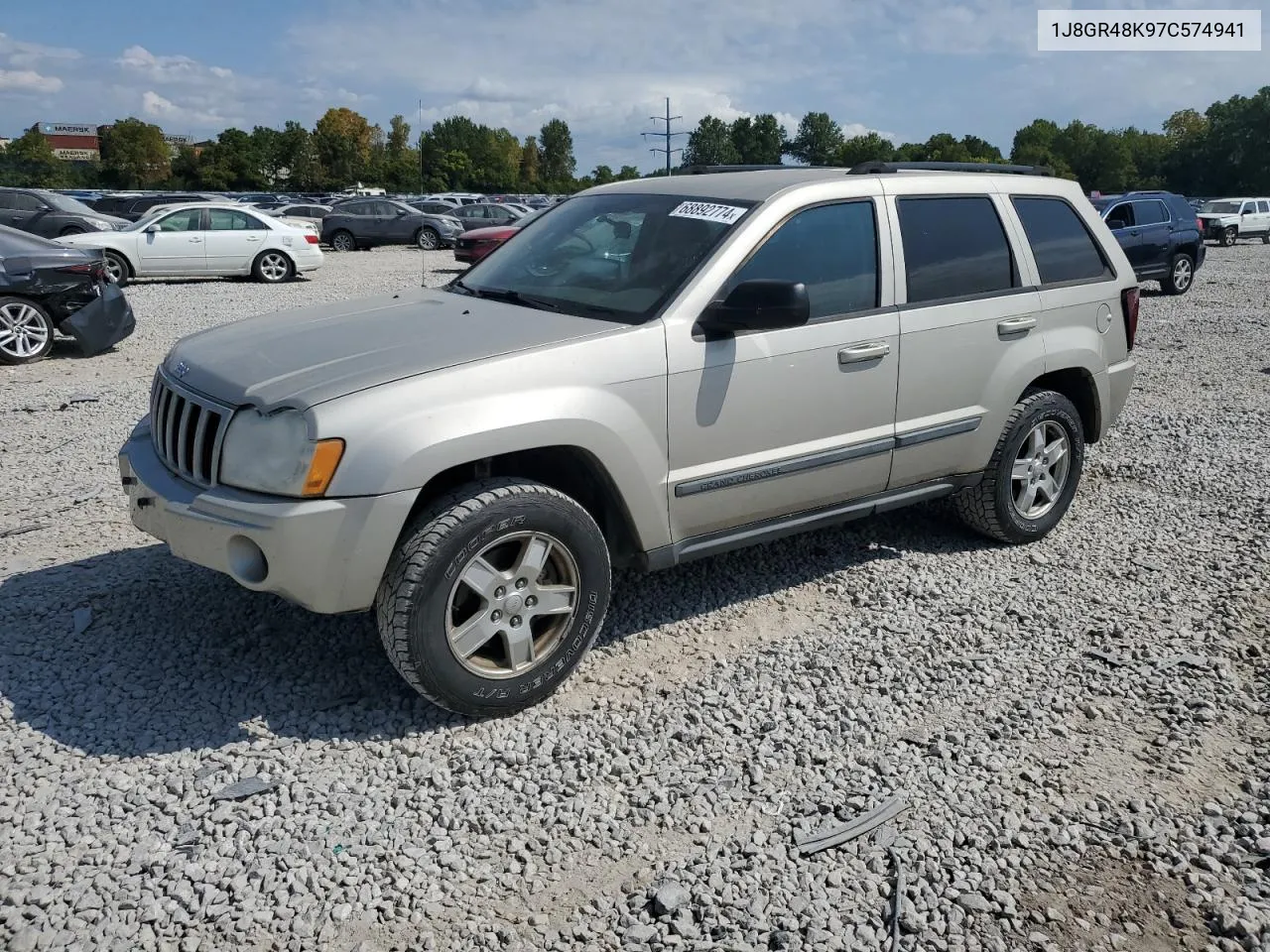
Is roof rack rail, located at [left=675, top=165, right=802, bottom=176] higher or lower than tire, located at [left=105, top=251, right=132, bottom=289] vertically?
higher

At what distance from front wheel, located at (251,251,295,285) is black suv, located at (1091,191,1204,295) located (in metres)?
14.6

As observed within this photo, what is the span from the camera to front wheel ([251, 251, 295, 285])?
1920cm

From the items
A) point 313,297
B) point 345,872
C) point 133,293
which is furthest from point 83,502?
point 133,293

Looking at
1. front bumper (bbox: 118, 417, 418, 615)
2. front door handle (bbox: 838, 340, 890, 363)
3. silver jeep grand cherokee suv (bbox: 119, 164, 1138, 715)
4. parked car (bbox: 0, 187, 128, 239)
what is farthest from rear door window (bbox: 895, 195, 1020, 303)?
parked car (bbox: 0, 187, 128, 239)

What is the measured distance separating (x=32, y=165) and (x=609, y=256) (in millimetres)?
77090

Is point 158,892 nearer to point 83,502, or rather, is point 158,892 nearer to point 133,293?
point 83,502

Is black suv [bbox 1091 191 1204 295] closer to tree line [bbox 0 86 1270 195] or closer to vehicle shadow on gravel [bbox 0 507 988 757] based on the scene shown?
vehicle shadow on gravel [bbox 0 507 988 757]

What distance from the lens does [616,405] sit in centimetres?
370

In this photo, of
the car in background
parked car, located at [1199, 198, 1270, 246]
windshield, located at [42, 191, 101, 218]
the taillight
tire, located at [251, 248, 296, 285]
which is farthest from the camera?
parked car, located at [1199, 198, 1270, 246]

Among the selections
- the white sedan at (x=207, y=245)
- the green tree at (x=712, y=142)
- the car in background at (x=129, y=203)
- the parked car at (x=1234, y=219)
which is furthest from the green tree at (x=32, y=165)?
the parked car at (x=1234, y=219)

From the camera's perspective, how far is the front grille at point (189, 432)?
3.50 m

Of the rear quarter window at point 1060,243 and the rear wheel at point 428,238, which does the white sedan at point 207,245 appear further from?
the rear quarter window at point 1060,243

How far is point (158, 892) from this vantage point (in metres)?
2.75

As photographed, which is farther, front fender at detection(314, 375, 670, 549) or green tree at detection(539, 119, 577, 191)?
green tree at detection(539, 119, 577, 191)
